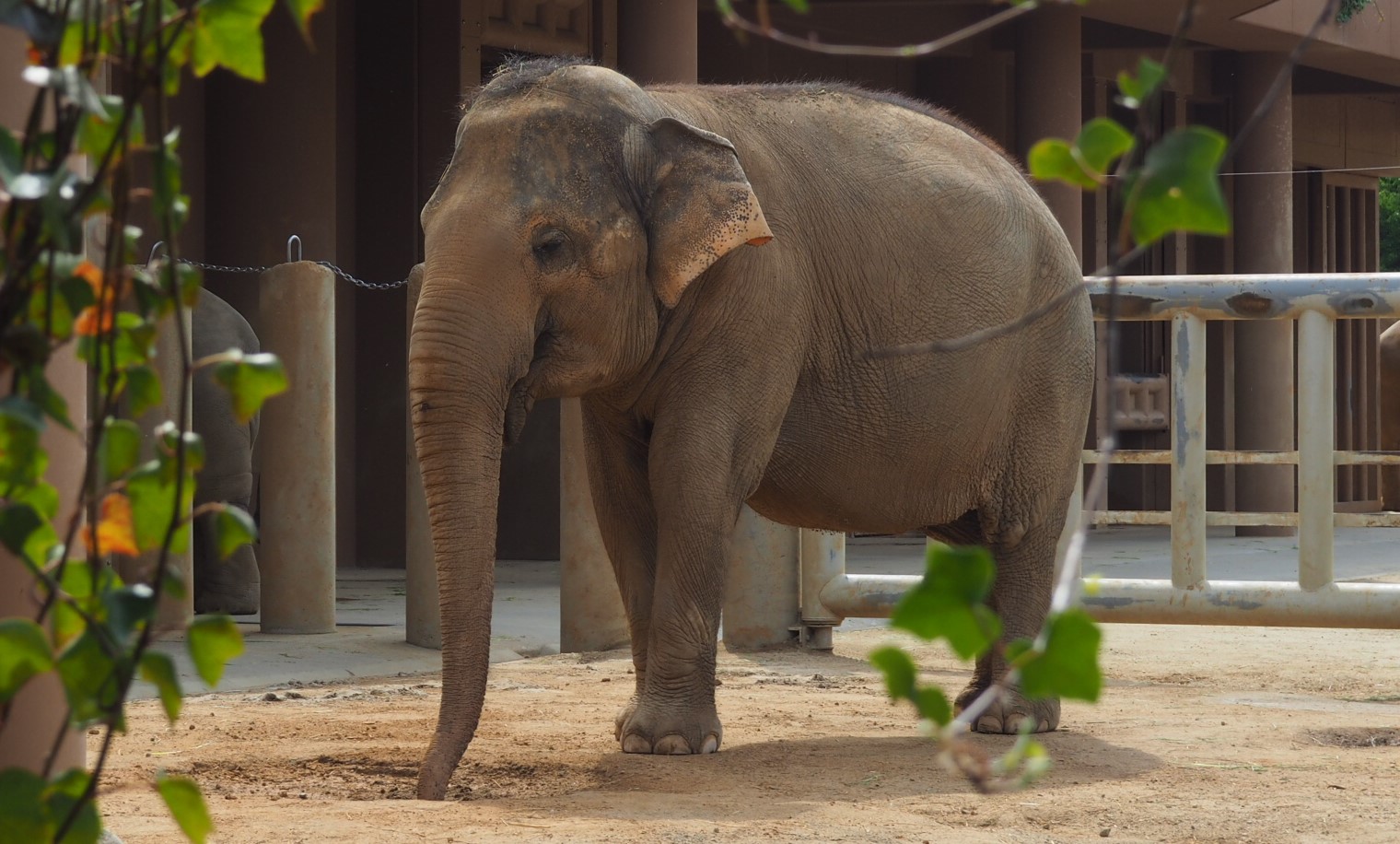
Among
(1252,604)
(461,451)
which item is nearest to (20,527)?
(461,451)

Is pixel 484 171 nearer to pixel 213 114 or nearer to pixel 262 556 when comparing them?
pixel 262 556

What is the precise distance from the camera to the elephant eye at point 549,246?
4.86 meters

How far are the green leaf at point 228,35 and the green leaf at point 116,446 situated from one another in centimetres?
25

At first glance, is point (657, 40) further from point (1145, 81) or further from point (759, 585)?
point (1145, 81)

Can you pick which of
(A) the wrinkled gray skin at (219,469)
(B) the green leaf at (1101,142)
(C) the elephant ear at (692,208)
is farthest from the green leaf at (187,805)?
(A) the wrinkled gray skin at (219,469)

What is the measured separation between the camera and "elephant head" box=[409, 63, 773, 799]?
4602 millimetres

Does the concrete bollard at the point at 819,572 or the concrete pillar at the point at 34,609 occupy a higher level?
the concrete pillar at the point at 34,609

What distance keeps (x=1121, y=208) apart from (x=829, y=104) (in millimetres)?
4770

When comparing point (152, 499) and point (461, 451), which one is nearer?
point (152, 499)

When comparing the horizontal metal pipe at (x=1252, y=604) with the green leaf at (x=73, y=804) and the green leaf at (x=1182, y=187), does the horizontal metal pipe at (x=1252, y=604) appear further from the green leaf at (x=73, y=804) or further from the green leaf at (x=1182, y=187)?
the green leaf at (x=1182, y=187)

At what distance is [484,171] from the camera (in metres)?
4.88

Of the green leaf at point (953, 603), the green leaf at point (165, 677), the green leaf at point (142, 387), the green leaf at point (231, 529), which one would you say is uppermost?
the green leaf at point (142, 387)

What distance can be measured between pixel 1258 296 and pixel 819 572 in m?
2.07

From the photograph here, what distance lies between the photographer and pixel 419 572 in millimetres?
7816
